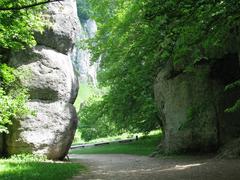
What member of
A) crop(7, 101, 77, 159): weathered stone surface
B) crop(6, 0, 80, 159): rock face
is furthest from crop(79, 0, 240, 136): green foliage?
crop(7, 101, 77, 159): weathered stone surface

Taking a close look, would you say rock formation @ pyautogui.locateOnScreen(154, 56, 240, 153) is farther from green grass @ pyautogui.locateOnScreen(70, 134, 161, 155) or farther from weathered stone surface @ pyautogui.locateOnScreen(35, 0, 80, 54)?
weathered stone surface @ pyautogui.locateOnScreen(35, 0, 80, 54)

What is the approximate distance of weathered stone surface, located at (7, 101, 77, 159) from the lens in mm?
19266

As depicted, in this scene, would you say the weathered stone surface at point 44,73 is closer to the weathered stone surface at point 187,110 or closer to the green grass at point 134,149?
the weathered stone surface at point 187,110

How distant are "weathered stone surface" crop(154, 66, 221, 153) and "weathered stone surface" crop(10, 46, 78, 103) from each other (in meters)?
5.98

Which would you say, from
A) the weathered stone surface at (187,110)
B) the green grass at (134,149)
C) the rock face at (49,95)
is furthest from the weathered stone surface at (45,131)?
the green grass at (134,149)

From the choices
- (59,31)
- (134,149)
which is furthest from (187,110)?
(134,149)

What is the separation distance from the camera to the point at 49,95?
67.9 feet

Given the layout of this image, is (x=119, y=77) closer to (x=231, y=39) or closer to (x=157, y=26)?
(x=231, y=39)

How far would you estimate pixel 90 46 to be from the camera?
30.8 meters

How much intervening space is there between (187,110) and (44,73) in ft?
27.1

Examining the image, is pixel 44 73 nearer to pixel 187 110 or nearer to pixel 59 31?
pixel 59 31

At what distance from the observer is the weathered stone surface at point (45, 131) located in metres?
19.3

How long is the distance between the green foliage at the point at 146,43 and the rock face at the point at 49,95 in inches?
179

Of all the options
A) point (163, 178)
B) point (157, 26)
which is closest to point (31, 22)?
point (157, 26)
